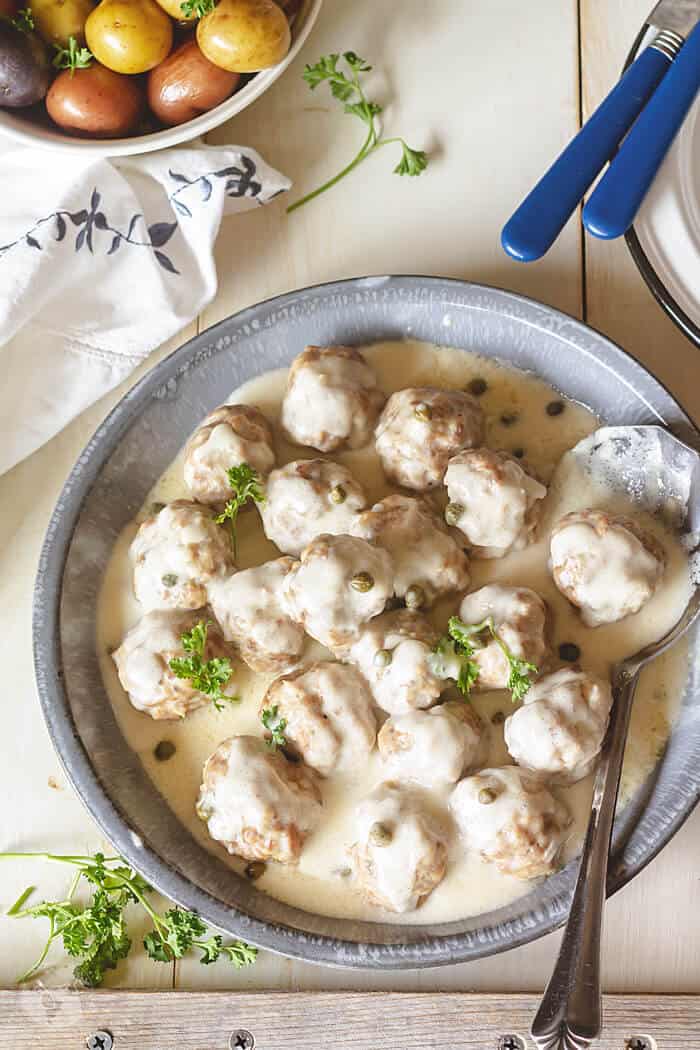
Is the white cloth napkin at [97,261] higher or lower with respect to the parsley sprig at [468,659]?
higher

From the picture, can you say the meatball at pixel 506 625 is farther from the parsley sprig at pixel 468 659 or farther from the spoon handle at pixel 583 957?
the spoon handle at pixel 583 957

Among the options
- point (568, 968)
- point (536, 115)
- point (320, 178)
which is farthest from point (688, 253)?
point (568, 968)

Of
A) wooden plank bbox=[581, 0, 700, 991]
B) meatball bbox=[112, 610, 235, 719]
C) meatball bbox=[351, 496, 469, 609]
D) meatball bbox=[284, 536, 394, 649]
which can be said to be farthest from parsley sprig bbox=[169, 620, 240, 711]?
wooden plank bbox=[581, 0, 700, 991]

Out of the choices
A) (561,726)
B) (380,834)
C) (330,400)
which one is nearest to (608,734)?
(561,726)

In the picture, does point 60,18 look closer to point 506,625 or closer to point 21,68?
point 21,68

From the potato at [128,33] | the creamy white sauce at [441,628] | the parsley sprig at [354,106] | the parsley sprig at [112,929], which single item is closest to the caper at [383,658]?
the creamy white sauce at [441,628]

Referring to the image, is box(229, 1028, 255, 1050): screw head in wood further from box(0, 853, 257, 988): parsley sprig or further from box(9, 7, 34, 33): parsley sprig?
box(9, 7, 34, 33): parsley sprig

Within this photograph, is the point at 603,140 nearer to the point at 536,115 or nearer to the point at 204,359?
the point at 536,115
